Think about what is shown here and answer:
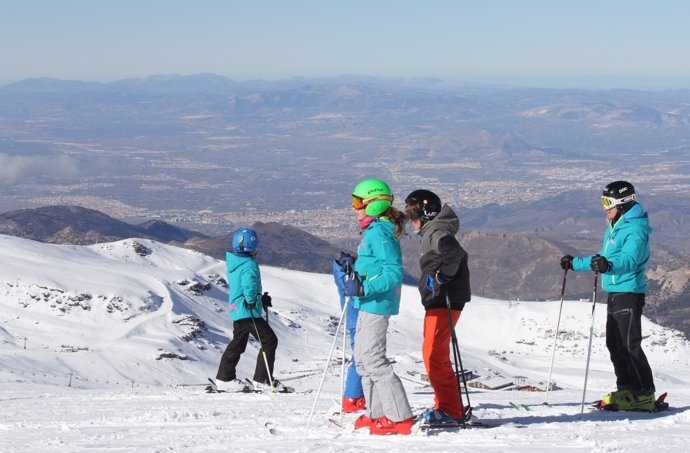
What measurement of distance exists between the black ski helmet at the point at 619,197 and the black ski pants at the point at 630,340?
1039mm

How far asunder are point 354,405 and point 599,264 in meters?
→ 3.10

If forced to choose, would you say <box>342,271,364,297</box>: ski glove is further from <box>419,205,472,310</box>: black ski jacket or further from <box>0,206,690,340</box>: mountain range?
<box>0,206,690,340</box>: mountain range

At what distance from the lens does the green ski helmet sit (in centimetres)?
871

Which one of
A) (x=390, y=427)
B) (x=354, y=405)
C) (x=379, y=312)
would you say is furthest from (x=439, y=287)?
(x=354, y=405)

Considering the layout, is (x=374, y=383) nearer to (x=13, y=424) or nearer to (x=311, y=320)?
(x=13, y=424)

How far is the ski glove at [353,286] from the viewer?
27.2ft

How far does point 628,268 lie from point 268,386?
19.2 ft

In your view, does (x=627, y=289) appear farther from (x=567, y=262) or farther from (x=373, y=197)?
(x=373, y=197)

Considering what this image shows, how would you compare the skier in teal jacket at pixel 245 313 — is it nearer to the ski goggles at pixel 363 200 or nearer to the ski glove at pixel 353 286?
the ski goggles at pixel 363 200

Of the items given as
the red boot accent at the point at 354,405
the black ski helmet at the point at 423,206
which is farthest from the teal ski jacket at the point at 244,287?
the black ski helmet at the point at 423,206

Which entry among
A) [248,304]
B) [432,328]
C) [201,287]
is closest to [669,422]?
[432,328]

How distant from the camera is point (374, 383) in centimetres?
866

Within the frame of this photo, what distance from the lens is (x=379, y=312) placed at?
8500mm

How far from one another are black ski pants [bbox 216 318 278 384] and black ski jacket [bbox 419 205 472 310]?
4.32 metres
